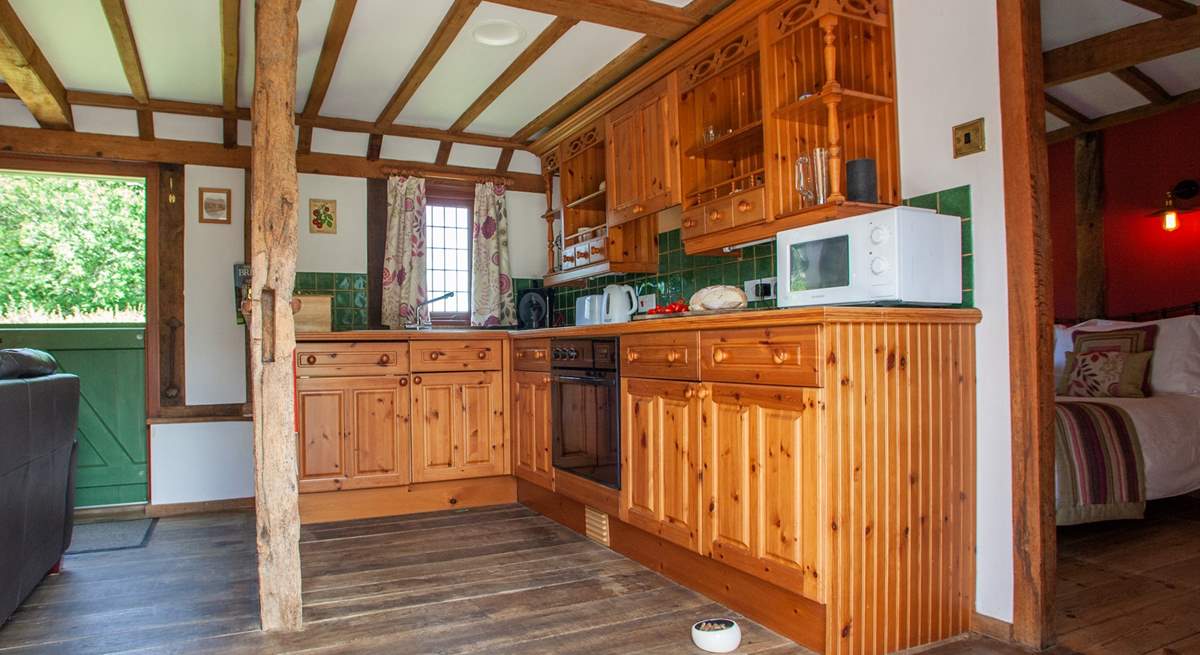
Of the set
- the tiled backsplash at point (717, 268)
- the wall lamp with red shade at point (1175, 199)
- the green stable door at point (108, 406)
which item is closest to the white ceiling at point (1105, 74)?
the wall lamp with red shade at point (1175, 199)

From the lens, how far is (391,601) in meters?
2.73

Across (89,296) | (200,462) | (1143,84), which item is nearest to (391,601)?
(200,462)

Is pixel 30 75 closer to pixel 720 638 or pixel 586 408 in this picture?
pixel 586 408

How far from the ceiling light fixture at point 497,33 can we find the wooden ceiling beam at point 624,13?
1.11 ft

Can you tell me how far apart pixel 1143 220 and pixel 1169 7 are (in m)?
1.95

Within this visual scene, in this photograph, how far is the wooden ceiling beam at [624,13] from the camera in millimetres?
3076

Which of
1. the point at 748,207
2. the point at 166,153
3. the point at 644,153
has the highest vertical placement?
the point at 166,153

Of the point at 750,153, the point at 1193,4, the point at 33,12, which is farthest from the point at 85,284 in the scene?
the point at 1193,4

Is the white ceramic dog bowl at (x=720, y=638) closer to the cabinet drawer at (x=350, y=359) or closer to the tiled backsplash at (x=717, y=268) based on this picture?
the tiled backsplash at (x=717, y=268)

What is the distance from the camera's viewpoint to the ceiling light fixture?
343cm

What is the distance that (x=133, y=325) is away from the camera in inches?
179

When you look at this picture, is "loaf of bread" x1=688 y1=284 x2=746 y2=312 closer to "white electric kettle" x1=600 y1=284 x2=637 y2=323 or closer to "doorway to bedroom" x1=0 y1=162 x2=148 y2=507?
"white electric kettle" x1=600 y1=284 x2=637 y2=323

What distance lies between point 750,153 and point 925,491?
71.4 inches

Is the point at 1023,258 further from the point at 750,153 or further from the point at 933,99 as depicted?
the point at 750,153
